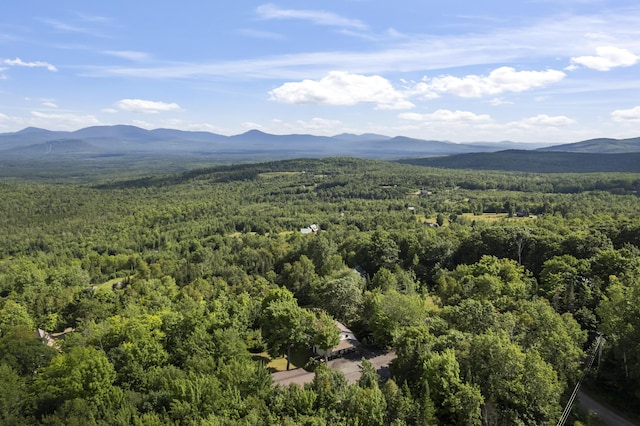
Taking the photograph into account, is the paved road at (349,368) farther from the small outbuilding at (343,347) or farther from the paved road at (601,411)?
the paved road at (601,411)

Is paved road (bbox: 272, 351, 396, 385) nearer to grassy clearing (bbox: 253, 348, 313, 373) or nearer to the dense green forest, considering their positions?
grassy clearing (bbox: 253, 348, 313, 373)

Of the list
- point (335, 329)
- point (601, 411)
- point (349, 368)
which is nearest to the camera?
point (601, 411)

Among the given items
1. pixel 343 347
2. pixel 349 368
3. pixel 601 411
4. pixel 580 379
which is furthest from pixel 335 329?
pixel 601 411

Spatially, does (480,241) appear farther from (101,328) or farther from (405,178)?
(405,178)

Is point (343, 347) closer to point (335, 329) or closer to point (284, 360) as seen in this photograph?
point (335, 329)

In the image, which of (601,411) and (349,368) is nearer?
(601,411)

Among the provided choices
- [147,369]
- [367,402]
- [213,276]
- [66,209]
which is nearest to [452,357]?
[367,402]

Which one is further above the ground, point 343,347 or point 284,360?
point 343,347
